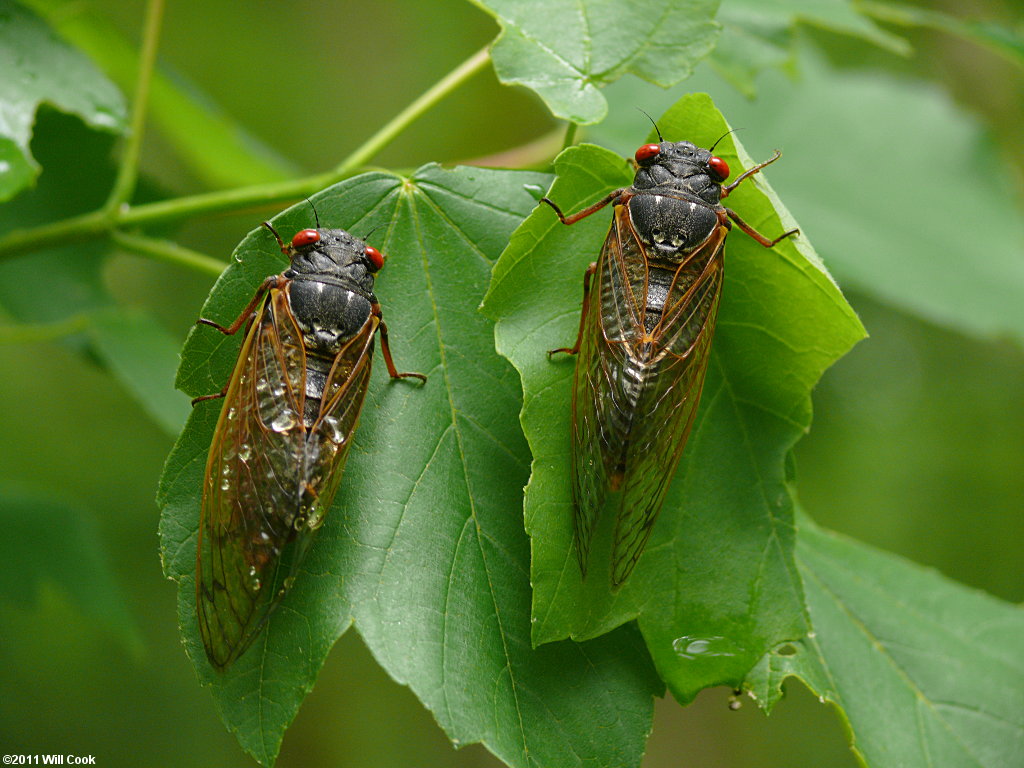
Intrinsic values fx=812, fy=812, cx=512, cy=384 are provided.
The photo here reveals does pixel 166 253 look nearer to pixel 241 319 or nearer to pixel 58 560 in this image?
pixel 241 319

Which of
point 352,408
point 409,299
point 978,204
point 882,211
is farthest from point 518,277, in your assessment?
point 978,204

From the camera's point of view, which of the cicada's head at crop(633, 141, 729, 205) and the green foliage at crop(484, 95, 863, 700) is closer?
the green foliage at crop(484, 95, 863, 700)

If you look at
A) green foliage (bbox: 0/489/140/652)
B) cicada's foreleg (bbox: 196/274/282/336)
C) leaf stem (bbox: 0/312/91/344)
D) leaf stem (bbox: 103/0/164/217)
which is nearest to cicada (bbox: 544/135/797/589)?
cicada's foreleg (bbox: 196/274/282/336)

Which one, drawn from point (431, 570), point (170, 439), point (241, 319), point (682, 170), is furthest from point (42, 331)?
point (170, 439)

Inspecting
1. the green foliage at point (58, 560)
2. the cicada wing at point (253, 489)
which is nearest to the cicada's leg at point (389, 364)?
the cicada wing at point (253, 489)

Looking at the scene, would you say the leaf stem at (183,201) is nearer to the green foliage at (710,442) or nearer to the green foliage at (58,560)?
the green foliage at (710,442)

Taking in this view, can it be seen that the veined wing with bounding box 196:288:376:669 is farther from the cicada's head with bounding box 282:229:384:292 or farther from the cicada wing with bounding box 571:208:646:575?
the cicada wing with bounding box 571:208:646:575
